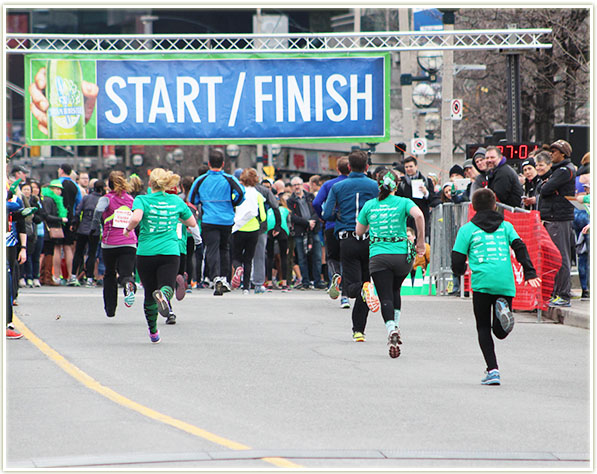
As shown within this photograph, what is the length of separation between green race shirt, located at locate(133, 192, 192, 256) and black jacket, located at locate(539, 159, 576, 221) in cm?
526

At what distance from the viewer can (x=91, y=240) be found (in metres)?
19.8

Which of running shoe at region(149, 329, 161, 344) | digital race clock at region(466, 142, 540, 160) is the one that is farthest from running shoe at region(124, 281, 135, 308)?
digital race clock at region(466, 142, 540, 160)

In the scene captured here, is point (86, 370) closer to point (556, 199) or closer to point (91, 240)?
point (556, 199)

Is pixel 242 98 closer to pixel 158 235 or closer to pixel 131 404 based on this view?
pixel 158 235

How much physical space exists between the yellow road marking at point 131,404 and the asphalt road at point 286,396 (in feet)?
0.07

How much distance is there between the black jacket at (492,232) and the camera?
9.81m

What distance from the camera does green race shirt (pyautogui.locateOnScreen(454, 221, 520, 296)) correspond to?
31.8 feet

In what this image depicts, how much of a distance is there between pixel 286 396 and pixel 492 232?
2378 millimetres

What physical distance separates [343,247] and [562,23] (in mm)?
19545

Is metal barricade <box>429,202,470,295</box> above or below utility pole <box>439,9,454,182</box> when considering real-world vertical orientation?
below

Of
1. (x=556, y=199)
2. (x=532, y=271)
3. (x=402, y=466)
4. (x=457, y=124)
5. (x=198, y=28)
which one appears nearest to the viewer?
(x=402, y=466)

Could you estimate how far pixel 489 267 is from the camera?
31.8 feet

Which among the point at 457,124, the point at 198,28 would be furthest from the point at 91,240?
the point at 198,28

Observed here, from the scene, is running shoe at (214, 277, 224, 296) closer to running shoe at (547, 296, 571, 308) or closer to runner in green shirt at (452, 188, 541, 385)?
running shoe at (547, 296, 571, 308)
